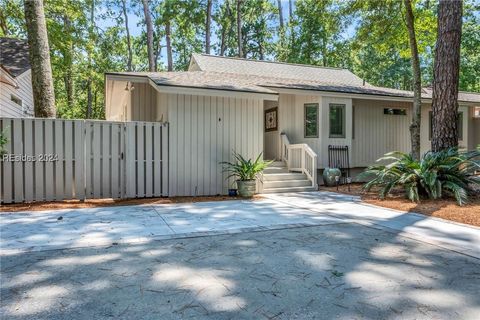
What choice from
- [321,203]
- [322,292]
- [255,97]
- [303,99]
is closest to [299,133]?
[303,99]

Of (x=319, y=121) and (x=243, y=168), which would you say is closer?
(x=243, y=168)

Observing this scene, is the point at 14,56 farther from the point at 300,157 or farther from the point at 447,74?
the point at 447,74

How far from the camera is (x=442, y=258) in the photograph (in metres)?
3.16

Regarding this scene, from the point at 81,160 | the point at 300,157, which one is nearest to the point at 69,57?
the point at 81,160

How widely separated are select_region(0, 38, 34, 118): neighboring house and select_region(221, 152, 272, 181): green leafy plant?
722 cm

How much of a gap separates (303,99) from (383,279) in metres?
8.28

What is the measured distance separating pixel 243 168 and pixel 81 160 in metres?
3.48

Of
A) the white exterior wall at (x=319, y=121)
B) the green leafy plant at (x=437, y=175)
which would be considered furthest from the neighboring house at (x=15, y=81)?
the green leafy plant at (x=437, y=175)

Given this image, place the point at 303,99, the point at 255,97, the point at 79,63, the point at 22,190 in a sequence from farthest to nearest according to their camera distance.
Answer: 1. the point at 79,63
2. the point at 303,99
3. the point at 255,97
4. the point at 22,190

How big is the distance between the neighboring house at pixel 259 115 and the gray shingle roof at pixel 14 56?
3415 millimetres

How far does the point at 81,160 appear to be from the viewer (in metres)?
6.71

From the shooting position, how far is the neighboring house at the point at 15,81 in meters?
10.3

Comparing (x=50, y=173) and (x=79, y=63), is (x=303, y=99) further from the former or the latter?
(x=79, y=63)

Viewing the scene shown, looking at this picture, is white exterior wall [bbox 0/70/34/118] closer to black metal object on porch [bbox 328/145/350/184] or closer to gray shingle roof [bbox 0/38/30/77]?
gray shingle roof [bbox 0/38/30/77]
